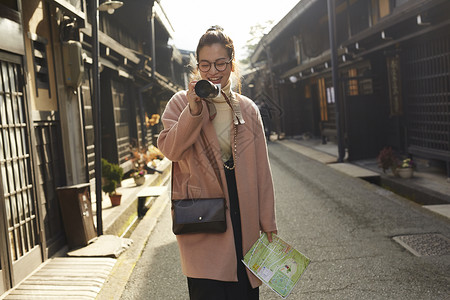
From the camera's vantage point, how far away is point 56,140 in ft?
22.9

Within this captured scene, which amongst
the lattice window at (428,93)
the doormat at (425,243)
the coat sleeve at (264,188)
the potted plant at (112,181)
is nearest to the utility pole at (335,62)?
the lattice window at (428,93)

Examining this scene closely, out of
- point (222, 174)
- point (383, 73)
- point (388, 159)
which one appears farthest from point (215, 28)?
point (383, 73)

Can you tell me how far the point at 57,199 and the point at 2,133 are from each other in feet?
5.96

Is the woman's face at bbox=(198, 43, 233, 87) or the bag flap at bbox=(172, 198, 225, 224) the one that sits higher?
the woman's face at bbox=(198, 43, 233, 87)

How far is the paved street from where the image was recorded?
4703 mm

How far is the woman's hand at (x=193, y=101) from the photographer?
7.86ft

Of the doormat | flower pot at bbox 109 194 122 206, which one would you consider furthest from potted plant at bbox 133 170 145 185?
the doormat

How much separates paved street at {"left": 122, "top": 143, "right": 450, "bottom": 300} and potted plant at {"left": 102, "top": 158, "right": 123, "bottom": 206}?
117 cm

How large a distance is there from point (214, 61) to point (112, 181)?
7506 millimetres

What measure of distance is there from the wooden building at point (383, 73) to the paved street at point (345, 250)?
278cm

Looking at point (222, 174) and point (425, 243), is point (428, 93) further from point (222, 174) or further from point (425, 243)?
point (222, 174)

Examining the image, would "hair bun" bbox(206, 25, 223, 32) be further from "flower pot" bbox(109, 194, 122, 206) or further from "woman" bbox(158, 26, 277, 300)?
"flower pot" bbox(109, 194, 122, 206)

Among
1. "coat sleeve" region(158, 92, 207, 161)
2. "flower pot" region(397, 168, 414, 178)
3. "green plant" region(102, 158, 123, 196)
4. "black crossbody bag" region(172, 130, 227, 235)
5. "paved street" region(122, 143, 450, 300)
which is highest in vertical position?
"coat sleeve" region(158, 92, 207, 161)

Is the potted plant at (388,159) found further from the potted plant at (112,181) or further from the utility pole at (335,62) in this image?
the potted plant at (112,181)
